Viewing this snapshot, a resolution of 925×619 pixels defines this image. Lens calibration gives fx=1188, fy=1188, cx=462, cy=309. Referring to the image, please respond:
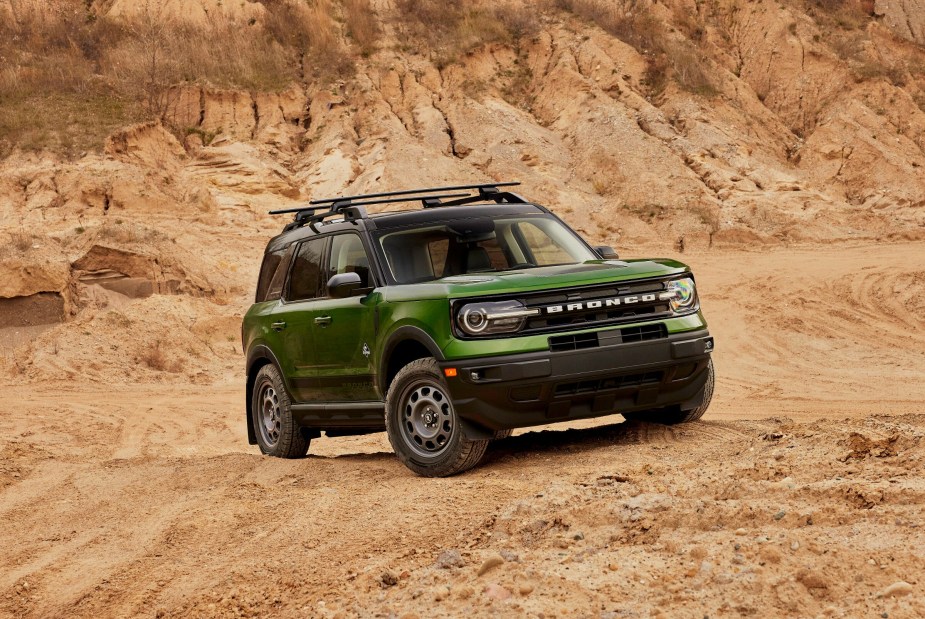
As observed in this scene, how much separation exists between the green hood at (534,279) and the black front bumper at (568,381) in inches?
18.0

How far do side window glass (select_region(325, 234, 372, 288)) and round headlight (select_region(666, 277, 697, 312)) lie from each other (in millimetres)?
2181

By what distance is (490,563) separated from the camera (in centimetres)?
521

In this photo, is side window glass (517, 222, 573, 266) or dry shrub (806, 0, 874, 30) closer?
side window glass (517, 222, 573, 266)

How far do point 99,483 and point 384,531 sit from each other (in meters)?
3.98

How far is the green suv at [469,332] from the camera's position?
7660 millimetres

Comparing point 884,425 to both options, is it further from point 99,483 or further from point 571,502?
point 99,483

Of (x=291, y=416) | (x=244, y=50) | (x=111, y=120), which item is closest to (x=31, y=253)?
(x=111, y=120)

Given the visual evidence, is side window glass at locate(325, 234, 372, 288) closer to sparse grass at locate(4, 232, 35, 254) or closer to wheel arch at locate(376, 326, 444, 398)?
wheel arch at locate(376, 326, 444, 398)

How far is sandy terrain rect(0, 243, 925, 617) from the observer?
4668 millimetres

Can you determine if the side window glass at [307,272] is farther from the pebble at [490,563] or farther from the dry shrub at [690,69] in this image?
the dry shrub at [690,69]

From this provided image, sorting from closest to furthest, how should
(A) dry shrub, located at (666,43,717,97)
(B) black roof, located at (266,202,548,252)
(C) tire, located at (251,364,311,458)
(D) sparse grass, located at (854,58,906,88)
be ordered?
(B) black roof, located at (266,202,548,252) < (C) tire, located at (251,364,311,458) < (D) sparse grass, located at (854,58,906,88) < (A) dry shrub, located at (666,43,717,97)

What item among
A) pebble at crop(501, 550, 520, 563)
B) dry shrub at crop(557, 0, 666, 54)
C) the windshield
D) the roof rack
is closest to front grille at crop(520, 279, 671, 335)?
the windshield

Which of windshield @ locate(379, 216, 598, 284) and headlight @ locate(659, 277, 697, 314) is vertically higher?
windshield @ locate(379, 216, 598, 284)

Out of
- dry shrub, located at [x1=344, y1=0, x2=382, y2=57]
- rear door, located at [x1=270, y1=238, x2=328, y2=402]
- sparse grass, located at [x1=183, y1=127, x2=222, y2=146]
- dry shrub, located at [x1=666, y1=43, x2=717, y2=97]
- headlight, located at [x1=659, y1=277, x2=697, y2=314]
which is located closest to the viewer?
headlight, located at [x1=659, y1=277, x2=697, y2=314]
